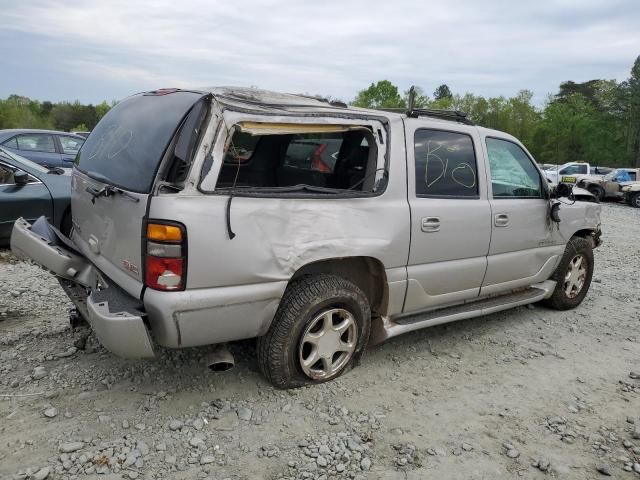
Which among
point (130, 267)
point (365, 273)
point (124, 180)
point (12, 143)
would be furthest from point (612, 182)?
point (130, 267)

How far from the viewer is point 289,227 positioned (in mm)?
3035

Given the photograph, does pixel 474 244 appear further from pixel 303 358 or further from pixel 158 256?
pixel 158 256

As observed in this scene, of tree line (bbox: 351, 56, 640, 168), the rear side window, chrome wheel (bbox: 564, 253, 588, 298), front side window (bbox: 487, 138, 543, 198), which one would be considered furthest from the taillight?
tree line (bbox: 351, 56, 640, 168)

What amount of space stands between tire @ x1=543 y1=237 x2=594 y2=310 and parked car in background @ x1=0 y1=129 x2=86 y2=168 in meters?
9.05

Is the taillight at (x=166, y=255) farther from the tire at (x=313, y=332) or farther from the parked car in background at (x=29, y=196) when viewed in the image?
the parked car in background at (x=29, y=196)

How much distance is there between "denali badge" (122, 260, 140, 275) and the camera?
2813mm

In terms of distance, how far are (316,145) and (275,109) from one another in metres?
0.96

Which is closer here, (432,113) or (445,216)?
(445,216)

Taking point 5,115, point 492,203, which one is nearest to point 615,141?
point 492,203

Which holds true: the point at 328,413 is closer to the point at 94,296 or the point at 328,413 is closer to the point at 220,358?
the point at 220,358

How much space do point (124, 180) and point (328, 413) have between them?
1841 millimetres

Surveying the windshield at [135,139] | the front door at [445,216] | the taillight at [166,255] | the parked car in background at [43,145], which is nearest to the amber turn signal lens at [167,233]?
the taillight at [166,255]

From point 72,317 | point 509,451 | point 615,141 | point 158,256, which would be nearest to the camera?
point 158,256

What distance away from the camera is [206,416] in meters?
3.06
